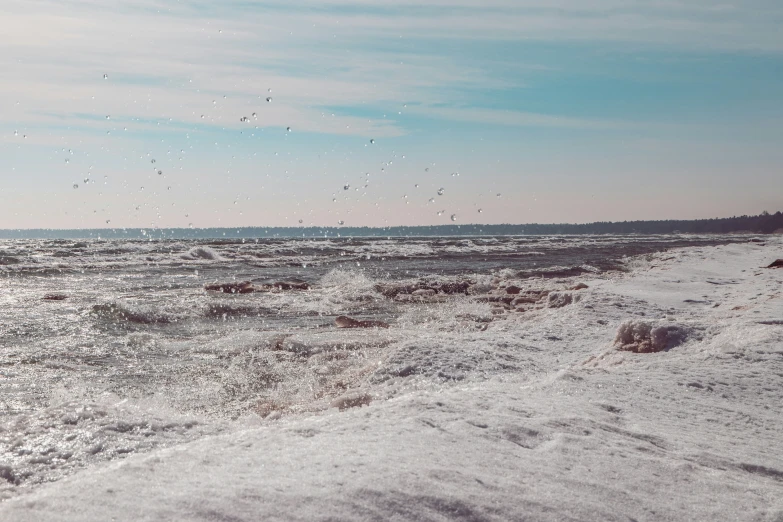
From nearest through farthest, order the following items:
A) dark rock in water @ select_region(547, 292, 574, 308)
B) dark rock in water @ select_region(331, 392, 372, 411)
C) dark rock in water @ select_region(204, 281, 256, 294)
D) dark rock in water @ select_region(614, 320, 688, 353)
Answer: dark rock in water @ select_region(331, 392, 372, 411), dark rock in water @ select_region(614, 320, 688, 353), dark rock in water @ select_region(547, 292, 574, 308), dark rock in water @ select_region(204, 281, 256, 294)

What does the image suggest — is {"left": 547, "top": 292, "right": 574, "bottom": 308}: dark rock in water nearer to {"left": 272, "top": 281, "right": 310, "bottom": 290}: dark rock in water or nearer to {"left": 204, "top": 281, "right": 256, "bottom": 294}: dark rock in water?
{"left": 272, "top": 281, "right": 310, "bottom": 290}: dark rock in water

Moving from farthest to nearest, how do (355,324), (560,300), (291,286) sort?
(291,286) < (560,300) < (355,324)

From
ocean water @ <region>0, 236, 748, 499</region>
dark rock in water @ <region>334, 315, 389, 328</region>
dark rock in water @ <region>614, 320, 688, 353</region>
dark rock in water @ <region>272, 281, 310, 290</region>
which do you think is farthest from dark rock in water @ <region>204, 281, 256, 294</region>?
dark rock in water @ <region>614, 320, 688, 353</region>

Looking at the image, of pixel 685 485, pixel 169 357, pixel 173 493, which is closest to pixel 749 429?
pixel 685 485

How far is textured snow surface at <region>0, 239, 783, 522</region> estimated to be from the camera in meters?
2.00

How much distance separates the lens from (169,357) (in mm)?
6227

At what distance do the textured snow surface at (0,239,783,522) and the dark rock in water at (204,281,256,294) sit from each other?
8.81 m

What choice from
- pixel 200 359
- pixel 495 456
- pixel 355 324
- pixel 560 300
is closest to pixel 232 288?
pixel 355 324

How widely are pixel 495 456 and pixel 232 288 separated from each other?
11.3 metres

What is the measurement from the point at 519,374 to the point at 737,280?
8.31 metres

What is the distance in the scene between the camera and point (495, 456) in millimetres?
2457

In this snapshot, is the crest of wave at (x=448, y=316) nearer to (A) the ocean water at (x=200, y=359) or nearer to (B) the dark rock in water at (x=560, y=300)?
(A) the ocean water at (x=200, y=359)

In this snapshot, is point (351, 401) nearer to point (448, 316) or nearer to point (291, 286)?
point (448, 316)

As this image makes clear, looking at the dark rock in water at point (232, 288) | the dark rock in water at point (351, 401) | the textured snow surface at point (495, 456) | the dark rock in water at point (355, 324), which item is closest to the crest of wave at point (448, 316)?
the dark rock in water at point (355, 324)
